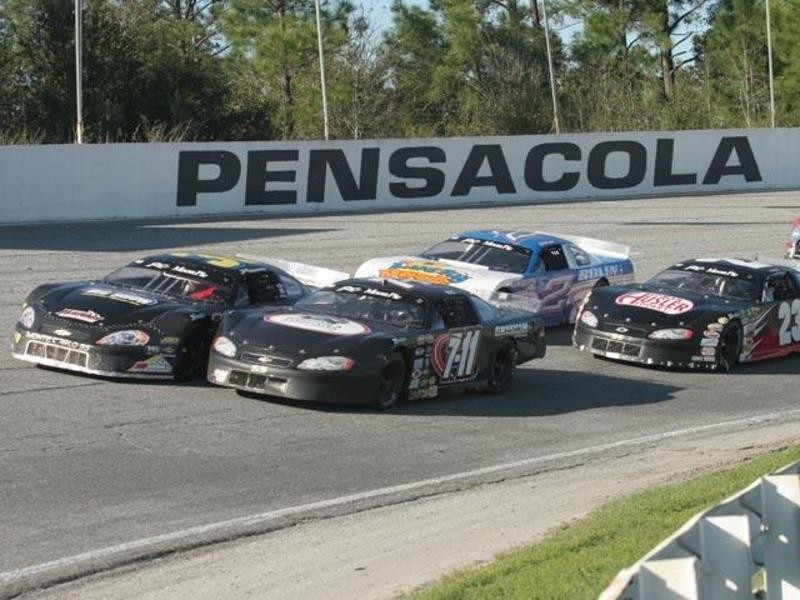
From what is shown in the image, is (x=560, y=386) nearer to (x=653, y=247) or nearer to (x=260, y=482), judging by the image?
(x=260, y=482)

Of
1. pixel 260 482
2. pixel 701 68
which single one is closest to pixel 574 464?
pixel 260 482

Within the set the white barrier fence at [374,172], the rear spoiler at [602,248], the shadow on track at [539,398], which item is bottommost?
the shadow on track at [539,398]

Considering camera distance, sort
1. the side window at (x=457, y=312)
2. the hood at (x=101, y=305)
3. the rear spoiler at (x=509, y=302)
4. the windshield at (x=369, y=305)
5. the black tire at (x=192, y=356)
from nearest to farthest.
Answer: the hood at (x=101, y=305) < the black tire at (x=192, y=356) < the windshield at (x=369, y=305) < the side window at (x=457, y=312) < the rear spoiler at (x=509, y=302)

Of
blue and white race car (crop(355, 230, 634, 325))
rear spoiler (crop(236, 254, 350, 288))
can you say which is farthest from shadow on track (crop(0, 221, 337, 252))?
rear spoiler (crop(236, 254, 350, 288))

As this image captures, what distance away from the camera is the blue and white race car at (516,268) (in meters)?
18.5

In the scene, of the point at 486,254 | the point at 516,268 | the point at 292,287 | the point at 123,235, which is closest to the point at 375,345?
the point at 292,287

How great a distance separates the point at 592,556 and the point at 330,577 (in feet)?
4.60

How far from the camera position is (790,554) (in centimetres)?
607

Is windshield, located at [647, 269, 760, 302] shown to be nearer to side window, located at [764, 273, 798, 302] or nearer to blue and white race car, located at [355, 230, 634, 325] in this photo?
side window, located at [764, 273, 798, 302]

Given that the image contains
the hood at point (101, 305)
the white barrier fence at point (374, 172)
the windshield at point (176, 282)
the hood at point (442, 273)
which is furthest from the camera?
the white barrier fence at point (374, 172)

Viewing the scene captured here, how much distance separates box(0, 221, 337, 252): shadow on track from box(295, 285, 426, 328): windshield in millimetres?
10099

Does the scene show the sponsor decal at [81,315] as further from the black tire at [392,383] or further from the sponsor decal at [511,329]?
the sponsor decal at [511,329]

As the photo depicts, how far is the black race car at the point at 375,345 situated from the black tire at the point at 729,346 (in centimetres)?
252

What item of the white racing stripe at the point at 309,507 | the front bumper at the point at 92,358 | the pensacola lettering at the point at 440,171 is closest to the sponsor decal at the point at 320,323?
the front bumper at the point at 92,358
